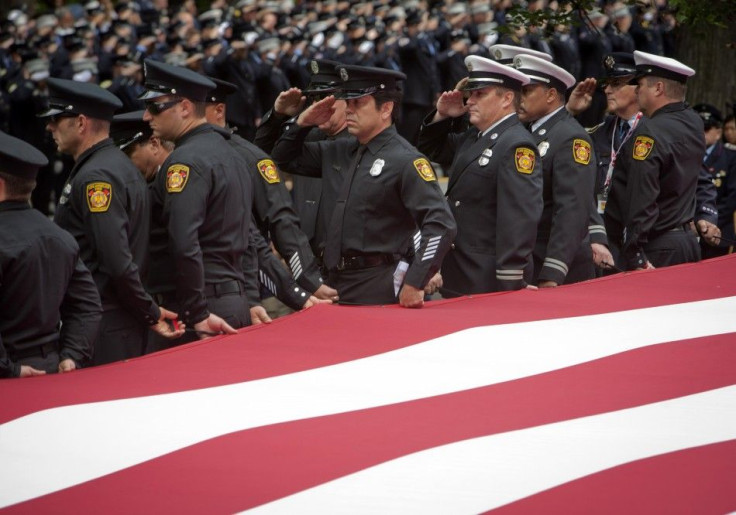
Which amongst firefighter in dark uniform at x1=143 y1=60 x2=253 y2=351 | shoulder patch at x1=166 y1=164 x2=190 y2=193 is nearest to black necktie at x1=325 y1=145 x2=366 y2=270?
firefighter in dark uniform at x1=143 y1=60 x2=253 y2=351

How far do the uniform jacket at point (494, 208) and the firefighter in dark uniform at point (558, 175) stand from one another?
6.7 inches

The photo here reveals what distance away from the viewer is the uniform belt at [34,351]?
13.3 feet

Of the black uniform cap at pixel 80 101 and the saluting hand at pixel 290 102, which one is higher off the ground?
the black uniform cap at pixel 80 101

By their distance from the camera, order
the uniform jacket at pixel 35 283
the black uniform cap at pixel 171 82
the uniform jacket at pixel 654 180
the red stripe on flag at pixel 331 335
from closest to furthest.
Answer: the red stripe on flag at pixel 331 335 < the uniform jacket at pixel 35 283 < the black uniform cap at pixel 171 82 < the uniform jacket at pixel 654 180

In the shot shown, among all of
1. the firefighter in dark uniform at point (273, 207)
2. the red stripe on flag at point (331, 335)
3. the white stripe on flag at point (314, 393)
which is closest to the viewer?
the white stripe on flag at point (314, 393)

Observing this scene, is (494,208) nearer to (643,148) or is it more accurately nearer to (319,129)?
(643,148)

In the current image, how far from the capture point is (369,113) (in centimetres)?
522

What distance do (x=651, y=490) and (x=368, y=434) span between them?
75cm

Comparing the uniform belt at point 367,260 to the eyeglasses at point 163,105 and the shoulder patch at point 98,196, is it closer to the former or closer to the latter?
the eyeglasses at point 163,105

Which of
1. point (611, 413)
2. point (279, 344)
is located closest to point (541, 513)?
point (611, 413)

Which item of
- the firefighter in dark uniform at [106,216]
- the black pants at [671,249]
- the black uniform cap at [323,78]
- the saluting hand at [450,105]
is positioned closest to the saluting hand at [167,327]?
the firefighter in dark uniform at [106,216]

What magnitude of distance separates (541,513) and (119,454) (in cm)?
104

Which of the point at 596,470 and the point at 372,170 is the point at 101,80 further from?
the point at 596,470

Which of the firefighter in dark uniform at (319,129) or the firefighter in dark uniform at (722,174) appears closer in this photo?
the firefighter in dark uniform at (319,129)
